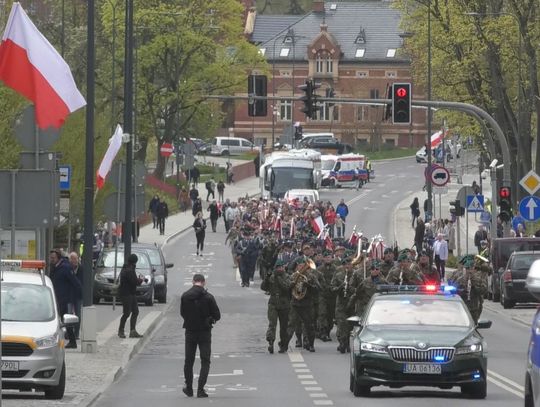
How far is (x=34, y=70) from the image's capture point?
24.0m

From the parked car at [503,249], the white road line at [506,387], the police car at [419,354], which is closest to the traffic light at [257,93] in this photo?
the parked car at [503,249]

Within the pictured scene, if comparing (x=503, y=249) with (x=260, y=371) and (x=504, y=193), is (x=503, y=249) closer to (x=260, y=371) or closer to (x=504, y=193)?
(x=504, y=193)

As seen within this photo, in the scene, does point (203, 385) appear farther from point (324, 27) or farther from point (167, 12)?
point (324, 27)

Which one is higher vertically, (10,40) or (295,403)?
(10,40)

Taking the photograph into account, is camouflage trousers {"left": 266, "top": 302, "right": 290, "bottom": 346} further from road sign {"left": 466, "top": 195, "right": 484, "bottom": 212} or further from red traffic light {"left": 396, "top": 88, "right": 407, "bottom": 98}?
road sign {"left": 466, "top": 195, "right": 484, "bottom": 212}

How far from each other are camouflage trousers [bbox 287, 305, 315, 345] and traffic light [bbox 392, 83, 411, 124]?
37.6 ft

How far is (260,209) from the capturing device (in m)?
72.2

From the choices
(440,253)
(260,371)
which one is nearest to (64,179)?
(260,371)

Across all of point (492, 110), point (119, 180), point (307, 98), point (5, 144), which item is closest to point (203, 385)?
point (119, 180)

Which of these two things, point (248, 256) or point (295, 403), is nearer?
point (295, 403)

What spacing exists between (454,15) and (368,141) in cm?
8628

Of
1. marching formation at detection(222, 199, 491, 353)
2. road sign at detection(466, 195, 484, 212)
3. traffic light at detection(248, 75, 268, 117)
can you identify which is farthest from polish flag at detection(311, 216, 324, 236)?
marching formation at detection(222, 199, 491, 353)

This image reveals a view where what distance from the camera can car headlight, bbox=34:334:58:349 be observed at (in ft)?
73.3

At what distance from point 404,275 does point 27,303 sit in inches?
360
